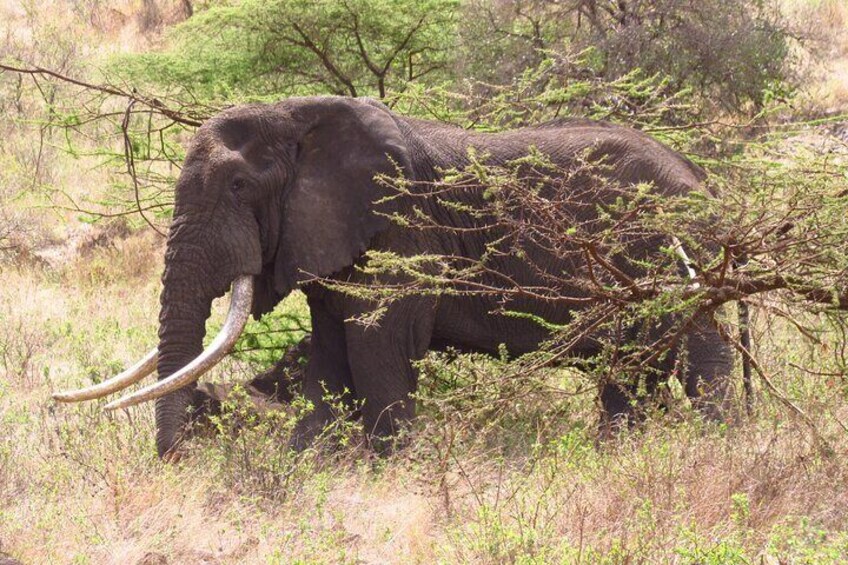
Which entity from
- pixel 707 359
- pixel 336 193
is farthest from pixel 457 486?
pixel 707 359

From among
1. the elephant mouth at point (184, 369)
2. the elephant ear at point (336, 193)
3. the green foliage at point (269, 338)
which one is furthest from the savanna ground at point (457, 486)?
the green foliage at point (269, 338)

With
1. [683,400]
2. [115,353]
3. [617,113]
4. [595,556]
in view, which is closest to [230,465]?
[595,556]

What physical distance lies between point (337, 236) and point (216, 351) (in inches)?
34.1

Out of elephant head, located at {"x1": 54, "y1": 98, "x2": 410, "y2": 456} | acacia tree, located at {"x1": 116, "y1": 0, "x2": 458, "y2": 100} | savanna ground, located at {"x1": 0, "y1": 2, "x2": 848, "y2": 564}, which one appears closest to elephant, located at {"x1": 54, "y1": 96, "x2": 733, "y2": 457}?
elephant head, located at {"x1": 54, "y1": 98, "x2": 410, "y2": 456}

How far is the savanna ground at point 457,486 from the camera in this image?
5664mm

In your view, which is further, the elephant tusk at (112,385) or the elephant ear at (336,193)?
the elephant ear at (336,193)

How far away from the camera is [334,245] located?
7.48 m

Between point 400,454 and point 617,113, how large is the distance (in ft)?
12.6

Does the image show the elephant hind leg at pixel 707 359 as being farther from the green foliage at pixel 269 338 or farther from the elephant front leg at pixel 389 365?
the green foliage at pixel 269 338

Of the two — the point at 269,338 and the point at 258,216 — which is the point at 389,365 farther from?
the point at 269,338

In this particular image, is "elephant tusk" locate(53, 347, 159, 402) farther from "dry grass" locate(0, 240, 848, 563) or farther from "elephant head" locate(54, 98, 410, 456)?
"dry grass" locate(0, 240, 848, 563)

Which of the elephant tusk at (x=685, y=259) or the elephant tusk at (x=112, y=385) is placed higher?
the elephant tusk at (x=685, y=259)

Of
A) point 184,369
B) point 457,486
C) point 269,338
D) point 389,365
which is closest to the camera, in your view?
point 457,486

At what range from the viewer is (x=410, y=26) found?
45.1 feet
